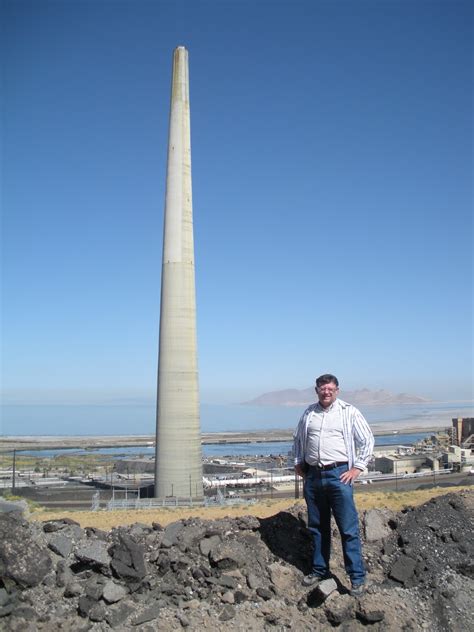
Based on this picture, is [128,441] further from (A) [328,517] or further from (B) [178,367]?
(A) [328,517]

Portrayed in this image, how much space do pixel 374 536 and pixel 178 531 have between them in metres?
2.58

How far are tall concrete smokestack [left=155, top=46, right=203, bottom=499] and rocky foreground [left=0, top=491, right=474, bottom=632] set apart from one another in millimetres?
15344

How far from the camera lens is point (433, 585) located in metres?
5.98

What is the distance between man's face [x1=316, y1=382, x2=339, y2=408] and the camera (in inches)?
233

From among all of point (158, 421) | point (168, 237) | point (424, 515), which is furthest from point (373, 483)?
point (424, 515)

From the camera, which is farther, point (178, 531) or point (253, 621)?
point (178, 531)

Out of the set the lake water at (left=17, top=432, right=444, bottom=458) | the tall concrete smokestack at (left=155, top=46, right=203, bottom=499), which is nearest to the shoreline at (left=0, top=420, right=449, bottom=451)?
the lake water at (left=17, top=432, right=444, bottom=458)

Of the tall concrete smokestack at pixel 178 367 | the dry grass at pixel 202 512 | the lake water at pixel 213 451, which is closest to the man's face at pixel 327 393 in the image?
the dry grass at pixel 202 512

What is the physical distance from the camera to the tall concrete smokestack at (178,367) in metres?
22.7

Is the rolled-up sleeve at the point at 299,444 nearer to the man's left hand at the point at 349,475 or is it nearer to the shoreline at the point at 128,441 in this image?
the man's left hand at the point at 349,475

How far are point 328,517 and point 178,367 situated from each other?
56.1 ft

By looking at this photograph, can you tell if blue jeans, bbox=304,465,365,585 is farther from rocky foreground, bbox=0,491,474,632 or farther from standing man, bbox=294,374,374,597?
rocky foreground, bbox=0,491,474,632

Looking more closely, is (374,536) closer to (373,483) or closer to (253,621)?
(253,621)

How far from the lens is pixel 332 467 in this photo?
19.2 feet
